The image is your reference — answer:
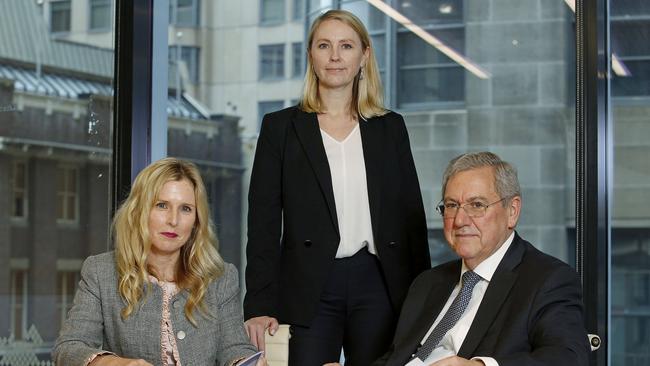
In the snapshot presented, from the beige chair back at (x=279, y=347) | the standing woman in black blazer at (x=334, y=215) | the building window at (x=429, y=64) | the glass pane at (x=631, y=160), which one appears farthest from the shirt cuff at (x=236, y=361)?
the building window at (x=429, y=64)

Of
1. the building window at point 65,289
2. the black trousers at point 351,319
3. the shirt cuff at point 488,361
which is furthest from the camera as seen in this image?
the building window at point 65,289

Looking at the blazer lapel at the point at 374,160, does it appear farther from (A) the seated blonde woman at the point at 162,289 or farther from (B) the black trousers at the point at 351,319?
(A) the seated blonde woman at the point at 162,289

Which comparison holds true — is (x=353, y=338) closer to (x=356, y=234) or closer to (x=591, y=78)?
(x=356, y=234)

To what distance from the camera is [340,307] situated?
3.08 meters

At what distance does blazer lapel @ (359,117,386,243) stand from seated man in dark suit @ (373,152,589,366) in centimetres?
30

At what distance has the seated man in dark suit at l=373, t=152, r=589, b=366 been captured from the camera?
99.3 inches

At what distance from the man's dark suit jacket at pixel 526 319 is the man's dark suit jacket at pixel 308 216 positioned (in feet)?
1.15

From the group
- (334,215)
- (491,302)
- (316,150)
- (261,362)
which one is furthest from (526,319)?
(316,150)

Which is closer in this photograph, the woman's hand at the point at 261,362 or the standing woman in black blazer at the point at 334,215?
the woman's hand at the point at 261,362

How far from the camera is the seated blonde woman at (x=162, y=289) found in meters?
2.67

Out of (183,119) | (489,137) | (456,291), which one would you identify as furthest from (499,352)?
(183,119)

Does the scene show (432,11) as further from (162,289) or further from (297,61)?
(162,289)

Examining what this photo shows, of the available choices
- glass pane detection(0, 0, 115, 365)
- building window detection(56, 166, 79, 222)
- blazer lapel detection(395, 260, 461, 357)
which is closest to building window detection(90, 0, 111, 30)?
glass pane detection(0, 0, 115, 365)

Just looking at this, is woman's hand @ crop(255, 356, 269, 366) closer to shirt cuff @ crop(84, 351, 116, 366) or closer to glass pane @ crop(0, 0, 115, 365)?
shirt cuff @ crop(84, 351, 116, 366)
